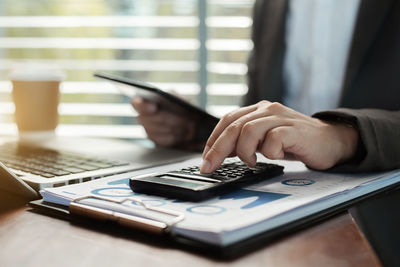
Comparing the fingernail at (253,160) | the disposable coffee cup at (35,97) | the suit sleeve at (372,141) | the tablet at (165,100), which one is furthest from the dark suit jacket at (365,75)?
the disposable coffee cup at (35,97)

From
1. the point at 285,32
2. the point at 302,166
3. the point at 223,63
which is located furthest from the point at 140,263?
the point at 223,63

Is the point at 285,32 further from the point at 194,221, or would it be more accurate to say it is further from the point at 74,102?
the point at 74,102

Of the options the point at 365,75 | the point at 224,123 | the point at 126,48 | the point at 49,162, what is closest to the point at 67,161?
Answer: the point at 49,162

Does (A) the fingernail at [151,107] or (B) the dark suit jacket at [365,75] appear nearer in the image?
(B) the dark suit jacket at [365,75]

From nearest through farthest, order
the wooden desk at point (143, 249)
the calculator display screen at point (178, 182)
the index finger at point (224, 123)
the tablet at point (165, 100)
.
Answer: the wooden desk at point (143, 249)
the calculator display screen at point (178, 182)
the index finger at point (224, 123)
the tablet at point (165, 100)

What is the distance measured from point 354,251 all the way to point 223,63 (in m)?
1.90

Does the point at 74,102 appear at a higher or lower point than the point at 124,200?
lower

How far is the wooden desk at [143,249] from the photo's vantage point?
0.32m

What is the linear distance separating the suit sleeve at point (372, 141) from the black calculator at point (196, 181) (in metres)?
0.12

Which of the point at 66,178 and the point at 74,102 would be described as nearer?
the point at 66,178

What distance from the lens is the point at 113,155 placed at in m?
0.71

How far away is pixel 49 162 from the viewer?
624mm

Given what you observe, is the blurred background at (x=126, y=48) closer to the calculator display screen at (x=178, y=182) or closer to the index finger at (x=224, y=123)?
the index finger at (x=224, y=123)

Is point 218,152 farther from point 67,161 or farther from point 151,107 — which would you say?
point 151,107
